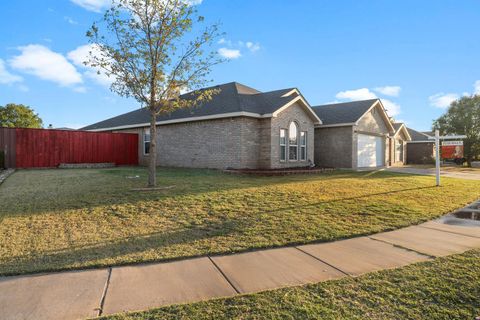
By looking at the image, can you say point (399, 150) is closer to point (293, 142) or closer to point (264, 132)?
point (293, 142)

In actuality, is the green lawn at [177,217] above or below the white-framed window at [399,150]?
below

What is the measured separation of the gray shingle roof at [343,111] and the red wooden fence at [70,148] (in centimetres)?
1420

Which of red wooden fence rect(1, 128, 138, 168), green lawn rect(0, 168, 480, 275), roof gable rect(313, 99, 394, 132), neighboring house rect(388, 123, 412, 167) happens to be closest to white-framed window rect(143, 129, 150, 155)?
red wooden fence rect(1, 128, 138, 168)

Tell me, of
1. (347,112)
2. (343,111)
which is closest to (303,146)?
(347,112)

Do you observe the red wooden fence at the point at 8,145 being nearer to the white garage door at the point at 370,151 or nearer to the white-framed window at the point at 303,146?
the white-framed window at the point at 303,146

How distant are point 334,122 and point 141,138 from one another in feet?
46.0

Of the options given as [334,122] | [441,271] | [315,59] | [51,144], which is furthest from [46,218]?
[334,122]

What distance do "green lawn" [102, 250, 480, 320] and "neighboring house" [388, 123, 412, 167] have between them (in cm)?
2558

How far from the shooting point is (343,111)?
867 inches

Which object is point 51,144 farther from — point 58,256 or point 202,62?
point 58,256

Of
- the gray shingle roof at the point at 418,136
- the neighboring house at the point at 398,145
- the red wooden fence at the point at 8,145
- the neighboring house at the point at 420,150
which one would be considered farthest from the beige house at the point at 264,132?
the gray shingle roof at the point at 418,136

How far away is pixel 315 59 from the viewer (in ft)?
54.7

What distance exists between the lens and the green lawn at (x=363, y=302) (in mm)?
2943

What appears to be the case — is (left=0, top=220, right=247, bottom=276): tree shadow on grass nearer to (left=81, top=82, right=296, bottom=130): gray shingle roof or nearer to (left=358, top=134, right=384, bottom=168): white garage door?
(left=81, top=82, right=296, bottom=130): gray shingle roof
